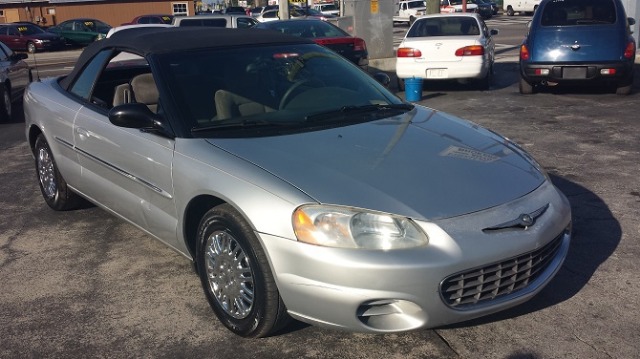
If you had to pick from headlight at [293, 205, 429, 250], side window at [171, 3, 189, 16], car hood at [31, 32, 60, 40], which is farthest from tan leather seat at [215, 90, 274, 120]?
side window at [171, 3, 189, 16]

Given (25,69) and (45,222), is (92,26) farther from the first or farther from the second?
(45,222)

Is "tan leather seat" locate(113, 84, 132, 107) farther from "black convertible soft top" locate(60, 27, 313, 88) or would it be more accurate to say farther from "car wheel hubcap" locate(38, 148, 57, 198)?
"car wheel hubcap" locate(38, 148, 57, 198)

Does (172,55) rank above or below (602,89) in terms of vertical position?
above

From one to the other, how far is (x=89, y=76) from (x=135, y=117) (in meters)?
1.54

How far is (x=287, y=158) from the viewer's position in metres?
3.55

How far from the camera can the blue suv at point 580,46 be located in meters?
10.6

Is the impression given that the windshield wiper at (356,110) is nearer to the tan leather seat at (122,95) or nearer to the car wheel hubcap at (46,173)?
the tan leather seat at (122,95)

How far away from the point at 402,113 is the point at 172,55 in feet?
5.00

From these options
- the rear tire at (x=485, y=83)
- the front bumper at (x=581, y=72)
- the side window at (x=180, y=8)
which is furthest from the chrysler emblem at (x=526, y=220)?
the side window at (x=180, y=8)

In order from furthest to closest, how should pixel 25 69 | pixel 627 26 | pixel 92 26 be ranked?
pixel 92 26
pixel 25 69
pixel 627 26

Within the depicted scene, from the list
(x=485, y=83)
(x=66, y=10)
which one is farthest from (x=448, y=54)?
(x=66, y=10)

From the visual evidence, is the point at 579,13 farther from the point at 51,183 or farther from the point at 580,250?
the point at 51,183

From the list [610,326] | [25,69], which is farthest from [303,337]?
[25,69]

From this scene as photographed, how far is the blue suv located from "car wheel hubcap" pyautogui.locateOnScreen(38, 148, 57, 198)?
7.81 meters
